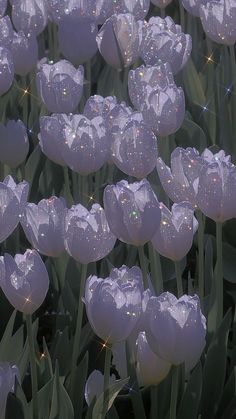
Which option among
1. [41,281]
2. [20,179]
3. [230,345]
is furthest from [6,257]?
[20,179]

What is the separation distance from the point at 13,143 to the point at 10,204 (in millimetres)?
516

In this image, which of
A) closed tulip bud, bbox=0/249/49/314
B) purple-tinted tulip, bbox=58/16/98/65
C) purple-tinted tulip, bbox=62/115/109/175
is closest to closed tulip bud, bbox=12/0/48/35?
purple-tinted tulip, bbox=58/16/98/65

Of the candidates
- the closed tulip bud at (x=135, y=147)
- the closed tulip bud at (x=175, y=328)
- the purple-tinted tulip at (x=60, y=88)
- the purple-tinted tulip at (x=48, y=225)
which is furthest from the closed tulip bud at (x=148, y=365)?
the purple-tinted tulip at (x=60, y=88)

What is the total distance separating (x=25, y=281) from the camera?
49.1 inches

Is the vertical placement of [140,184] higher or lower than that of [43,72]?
higher

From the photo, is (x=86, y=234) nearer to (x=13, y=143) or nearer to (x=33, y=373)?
(x=33, y=373)

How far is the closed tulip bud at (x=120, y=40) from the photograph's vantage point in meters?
2.00

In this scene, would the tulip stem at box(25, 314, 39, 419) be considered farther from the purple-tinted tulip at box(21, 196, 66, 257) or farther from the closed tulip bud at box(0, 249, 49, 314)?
the purple-tinted tulip at box(21, 196, 66, 257)

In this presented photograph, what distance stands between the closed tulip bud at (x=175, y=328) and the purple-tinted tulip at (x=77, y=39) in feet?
3.12

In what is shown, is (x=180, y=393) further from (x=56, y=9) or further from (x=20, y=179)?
(x=56, y=9)

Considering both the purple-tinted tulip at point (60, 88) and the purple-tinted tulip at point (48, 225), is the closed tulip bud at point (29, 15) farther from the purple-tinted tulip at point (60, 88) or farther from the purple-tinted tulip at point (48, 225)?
the purple-tinted tulip at point (48, 225)

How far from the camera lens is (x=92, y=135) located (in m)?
1.52

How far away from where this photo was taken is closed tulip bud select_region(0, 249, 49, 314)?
125 centimetres

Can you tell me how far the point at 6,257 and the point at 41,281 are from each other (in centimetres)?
5
